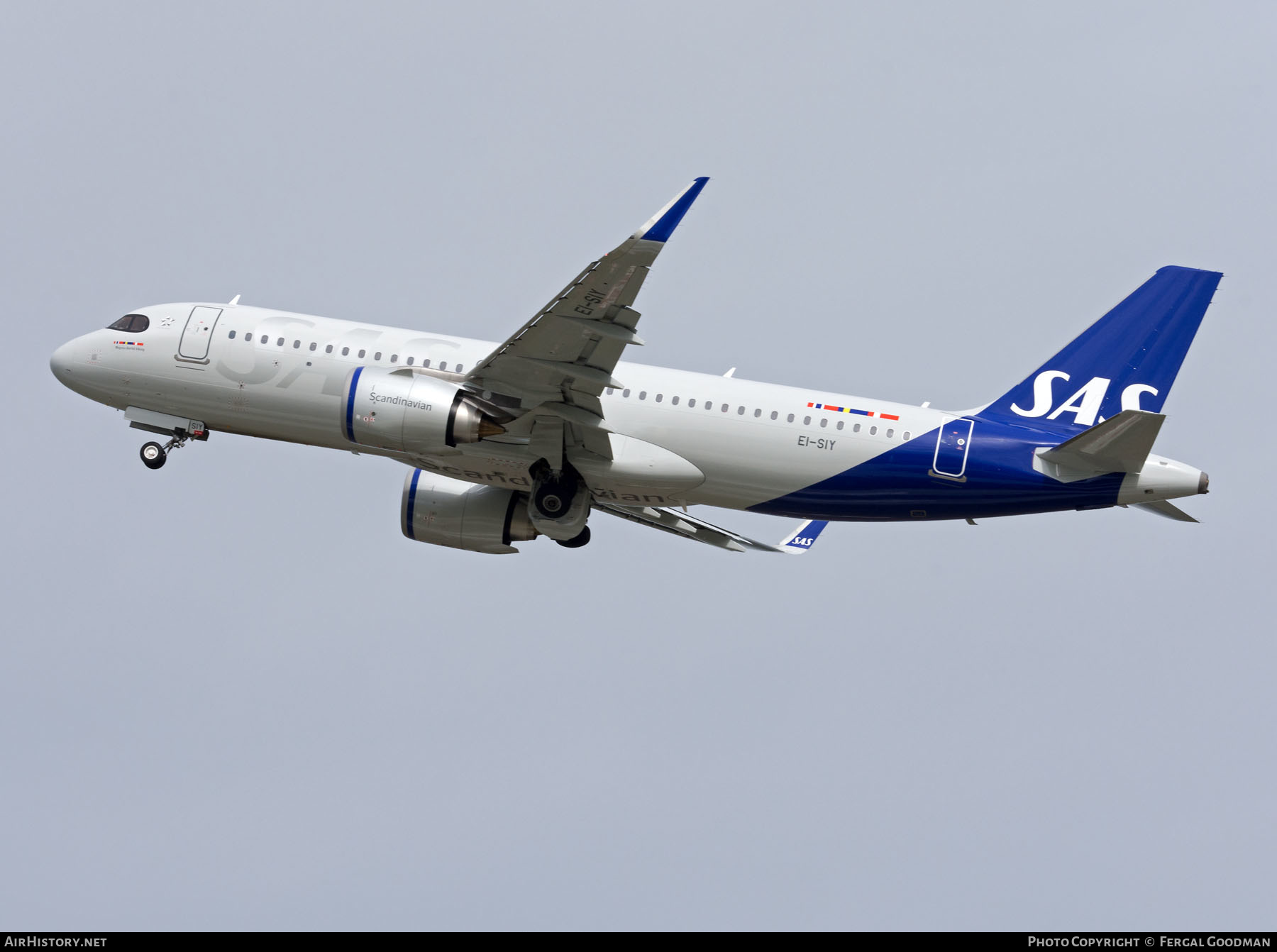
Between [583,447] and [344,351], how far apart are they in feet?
22.4

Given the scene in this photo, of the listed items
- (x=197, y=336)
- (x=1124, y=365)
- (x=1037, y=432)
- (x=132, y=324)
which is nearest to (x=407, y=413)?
(x=197, y=336)

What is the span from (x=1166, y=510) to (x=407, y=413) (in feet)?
59.4

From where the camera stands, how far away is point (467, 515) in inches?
1721

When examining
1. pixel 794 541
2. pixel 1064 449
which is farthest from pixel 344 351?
pixel 1064 449

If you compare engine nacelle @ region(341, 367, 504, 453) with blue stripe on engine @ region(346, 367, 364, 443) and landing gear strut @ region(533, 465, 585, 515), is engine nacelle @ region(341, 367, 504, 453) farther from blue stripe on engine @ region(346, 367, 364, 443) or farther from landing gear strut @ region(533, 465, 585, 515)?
landing gear strut @ region(533, 465, 585, 515)

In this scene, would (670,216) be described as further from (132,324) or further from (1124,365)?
(132,324)

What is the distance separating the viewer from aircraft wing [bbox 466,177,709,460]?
33.2 metres

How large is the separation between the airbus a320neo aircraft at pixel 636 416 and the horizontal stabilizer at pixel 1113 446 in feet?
0.15

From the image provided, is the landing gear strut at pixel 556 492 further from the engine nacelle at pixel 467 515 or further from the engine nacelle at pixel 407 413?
the engine nacelle at pixel 467 515

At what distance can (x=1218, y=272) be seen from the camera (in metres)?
40.3

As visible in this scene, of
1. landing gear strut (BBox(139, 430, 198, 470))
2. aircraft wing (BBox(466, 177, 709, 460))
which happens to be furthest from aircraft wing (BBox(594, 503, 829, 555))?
landing gear strut (BBox(139, 430, 198, 470))

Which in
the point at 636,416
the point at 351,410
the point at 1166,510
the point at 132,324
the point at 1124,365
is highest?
the point at 132,324

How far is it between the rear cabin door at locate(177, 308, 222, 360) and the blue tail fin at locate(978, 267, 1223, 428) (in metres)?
20.1

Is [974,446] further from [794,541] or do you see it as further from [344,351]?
[344,351]
